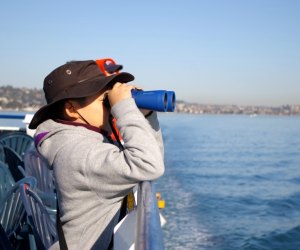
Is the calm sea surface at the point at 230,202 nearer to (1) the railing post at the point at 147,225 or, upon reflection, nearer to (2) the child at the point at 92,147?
(2) the child at the point at 92,147

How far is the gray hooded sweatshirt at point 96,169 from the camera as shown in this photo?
1470mm

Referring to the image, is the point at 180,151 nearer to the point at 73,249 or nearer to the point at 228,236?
the point at 228,236

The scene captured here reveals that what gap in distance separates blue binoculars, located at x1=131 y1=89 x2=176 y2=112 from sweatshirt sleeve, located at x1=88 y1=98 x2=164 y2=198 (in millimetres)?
139

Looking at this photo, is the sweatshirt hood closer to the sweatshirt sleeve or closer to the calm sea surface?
the sweatshirt sleeve

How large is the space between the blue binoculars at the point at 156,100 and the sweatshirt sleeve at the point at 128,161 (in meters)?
0.14

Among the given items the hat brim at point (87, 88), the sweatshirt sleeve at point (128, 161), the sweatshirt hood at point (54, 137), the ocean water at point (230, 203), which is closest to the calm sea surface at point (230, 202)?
the ocean water at point (230, 203)

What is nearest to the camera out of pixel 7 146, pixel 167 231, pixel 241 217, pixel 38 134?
pixel 38 134

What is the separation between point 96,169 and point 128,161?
0.12m

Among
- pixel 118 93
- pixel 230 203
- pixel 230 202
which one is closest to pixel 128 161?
pixel 118 93

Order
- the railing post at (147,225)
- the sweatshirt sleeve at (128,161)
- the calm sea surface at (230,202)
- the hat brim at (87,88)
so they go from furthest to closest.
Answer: the calm sea surface at (230,202) < the hat brim at (87,88) < the sweatshirt sleeve at (128,161) < the railing post at (147,225)

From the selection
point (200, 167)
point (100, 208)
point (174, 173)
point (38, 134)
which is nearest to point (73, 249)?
point (100, 208)

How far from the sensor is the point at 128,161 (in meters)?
1.46

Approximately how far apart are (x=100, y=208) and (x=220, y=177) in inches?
672

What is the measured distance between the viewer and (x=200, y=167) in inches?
802
